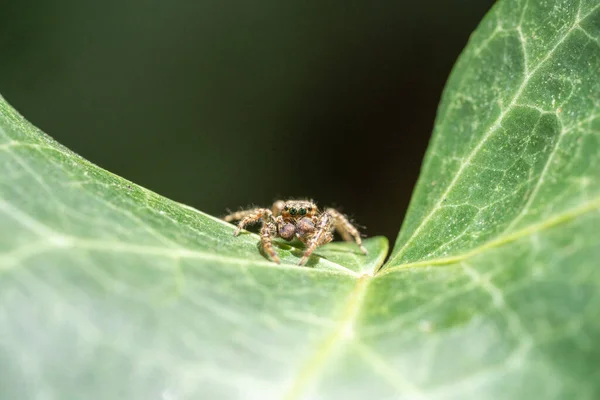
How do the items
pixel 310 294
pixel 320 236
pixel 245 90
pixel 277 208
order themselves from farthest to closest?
pixel 245 90
pixel 277 208
pixel 320 236
pixel 310 294

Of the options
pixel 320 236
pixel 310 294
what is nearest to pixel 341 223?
pixel 320 236

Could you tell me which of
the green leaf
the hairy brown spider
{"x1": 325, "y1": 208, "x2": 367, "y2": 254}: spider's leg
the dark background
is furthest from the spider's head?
the dark background

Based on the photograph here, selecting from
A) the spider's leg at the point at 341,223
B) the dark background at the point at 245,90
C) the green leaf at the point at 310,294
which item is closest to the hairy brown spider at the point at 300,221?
the spider's leg at the point at 341,223

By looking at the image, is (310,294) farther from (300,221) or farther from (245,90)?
(245,90)

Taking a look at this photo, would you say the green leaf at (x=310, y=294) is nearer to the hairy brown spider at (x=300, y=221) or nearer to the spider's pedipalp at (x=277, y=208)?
the hairy brown spider at (x=300, y=221)

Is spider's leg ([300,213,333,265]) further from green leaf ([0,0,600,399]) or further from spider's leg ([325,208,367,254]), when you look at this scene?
green leaf ([0,0,600,399])
